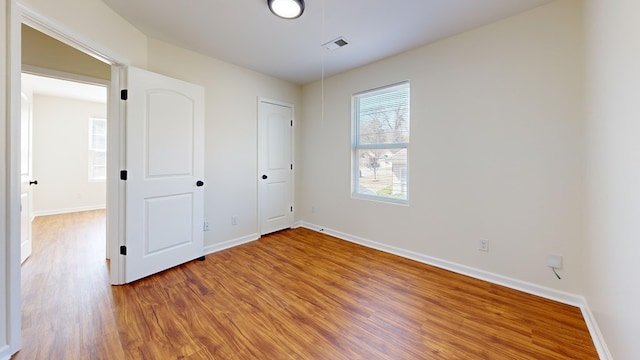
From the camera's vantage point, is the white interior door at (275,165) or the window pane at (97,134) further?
the window pane at (97,134)

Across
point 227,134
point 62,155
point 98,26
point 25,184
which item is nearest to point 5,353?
point 25,184

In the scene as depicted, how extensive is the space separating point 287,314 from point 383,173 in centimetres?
211

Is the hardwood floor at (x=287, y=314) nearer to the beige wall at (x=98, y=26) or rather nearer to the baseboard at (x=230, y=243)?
the baseboard at (x=230, y=243)

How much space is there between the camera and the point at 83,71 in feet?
8.46

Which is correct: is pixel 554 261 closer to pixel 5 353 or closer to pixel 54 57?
pixel 5 353

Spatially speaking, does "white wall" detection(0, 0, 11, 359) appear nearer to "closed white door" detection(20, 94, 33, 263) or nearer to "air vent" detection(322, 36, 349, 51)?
"closed white door" detection(20, 94, 33, 263)

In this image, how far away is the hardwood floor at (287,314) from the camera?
1508 mm

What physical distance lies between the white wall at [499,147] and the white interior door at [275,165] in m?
1.52

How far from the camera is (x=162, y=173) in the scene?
8.41 ft

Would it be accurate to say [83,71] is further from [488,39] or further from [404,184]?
[488,39]

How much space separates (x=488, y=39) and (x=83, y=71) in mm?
4138

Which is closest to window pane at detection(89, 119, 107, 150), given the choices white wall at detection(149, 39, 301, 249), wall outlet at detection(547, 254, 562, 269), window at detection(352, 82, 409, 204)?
white wall at detection(149, 39, 301, 249)

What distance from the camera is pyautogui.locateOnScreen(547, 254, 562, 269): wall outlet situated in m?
2.04

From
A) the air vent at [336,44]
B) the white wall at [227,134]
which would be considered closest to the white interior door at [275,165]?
the white wall at [227,134]
